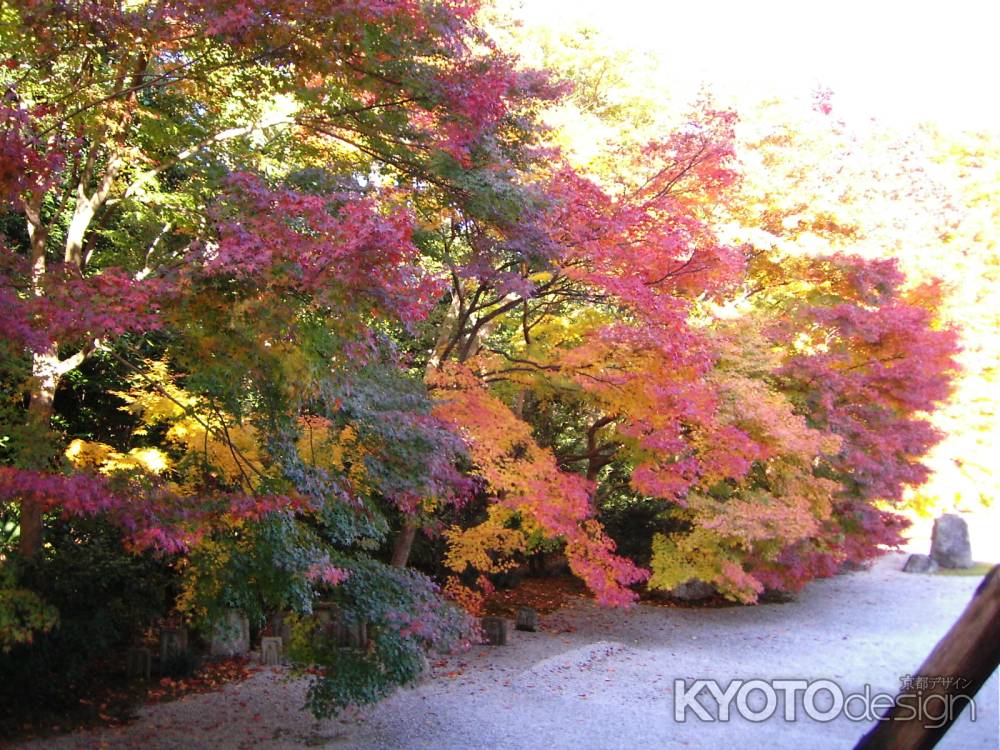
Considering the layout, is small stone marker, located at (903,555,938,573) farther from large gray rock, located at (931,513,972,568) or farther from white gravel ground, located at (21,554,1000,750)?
white gravel ground, located at (21,554,1000,750)

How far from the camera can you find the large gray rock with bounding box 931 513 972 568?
498 inches

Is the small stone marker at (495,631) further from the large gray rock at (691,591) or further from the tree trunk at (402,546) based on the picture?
the large gray rock at (691,591)

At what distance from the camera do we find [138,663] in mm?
6766

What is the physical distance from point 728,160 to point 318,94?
13.1 feet

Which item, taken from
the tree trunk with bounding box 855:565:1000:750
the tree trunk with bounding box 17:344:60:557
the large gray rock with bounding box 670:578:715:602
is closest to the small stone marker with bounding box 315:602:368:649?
the tree trunk with bounding box 17:344:60:557

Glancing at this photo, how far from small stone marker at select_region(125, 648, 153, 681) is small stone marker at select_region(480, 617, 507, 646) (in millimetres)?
3252

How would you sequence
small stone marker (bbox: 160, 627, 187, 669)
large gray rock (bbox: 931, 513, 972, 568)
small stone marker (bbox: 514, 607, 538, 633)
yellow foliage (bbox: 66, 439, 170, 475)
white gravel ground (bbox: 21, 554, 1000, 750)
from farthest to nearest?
large gray rock (bbox: 931, 513, 972, 568) < small stone marker (bbox: 514, 607, 538, 633) < small stone marker (bbox: 160, 627, 187, 669) < yellow foliage (bbox: 66, 439, 170, 475) < white gravel ground (bbox: 21, 554, 1000, 750)

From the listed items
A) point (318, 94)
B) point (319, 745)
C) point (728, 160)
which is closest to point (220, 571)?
point (319, 745)

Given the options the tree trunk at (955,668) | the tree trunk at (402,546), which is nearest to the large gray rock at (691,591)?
the tree trunk at (402,546)

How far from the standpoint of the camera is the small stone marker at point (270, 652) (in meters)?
7.53

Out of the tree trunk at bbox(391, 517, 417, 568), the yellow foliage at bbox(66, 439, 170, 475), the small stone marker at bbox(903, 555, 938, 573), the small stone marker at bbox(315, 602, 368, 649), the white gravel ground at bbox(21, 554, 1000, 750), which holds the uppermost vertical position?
the yellow foliage at bbox(66, 439, 170, 475)

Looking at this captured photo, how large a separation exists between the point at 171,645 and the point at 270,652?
0.94 metres

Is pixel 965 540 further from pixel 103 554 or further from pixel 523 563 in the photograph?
pixel 103 554

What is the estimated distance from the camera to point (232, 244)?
383 centimetres
